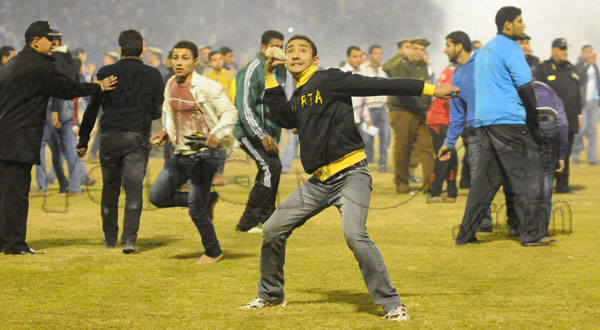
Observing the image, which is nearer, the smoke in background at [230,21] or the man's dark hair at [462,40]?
the man's dark hair at [462,40]

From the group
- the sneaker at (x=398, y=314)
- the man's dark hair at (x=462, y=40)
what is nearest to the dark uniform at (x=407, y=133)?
the man's dark hair at (x=462, y=40)

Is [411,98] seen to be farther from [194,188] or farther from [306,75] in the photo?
[306,75]

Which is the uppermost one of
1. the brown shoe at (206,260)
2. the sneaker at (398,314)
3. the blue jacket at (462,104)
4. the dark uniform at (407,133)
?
the blue jacket at (462,104)

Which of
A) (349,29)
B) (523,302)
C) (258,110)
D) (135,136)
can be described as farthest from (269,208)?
(349,29)

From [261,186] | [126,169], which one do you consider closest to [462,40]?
[261,186]

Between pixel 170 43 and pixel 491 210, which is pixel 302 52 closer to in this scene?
pixel 491 210

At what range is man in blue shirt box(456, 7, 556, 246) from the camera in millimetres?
8742

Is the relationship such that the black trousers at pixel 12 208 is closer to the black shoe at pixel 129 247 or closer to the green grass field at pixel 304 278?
the green grass field at pixel 304 278

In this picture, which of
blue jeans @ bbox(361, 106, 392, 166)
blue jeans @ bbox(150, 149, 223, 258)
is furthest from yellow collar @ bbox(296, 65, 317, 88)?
blue jeans @ bbox(361, 106, 392, 166)

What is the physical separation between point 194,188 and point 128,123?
1.05 m

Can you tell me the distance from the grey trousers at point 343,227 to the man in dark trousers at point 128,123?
111 inches

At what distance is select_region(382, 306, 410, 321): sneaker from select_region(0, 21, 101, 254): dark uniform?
379 cm

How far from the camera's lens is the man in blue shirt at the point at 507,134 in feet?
28.7

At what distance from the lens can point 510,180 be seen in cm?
907
